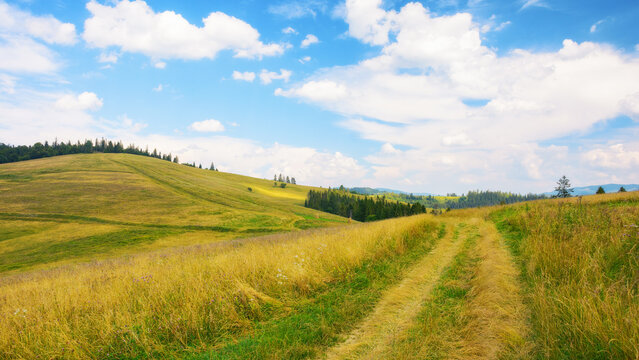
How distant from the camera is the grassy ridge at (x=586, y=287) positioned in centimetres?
309

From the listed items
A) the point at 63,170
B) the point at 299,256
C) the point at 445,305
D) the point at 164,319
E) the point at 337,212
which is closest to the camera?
the point at 164,319

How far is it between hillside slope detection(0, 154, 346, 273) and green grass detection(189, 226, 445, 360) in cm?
4263

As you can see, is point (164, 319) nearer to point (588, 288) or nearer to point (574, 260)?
point (588, 288)

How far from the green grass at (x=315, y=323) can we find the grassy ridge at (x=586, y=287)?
9.60 feet

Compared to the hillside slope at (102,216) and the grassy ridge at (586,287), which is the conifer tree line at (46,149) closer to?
the hillside slope at (102,216)

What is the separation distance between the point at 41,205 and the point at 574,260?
8539cm

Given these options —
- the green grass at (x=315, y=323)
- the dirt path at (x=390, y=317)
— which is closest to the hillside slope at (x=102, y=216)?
the green grass at (x=315, y=323)

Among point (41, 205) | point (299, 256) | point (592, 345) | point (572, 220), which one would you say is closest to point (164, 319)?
point (299, 256)

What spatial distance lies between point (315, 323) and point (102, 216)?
68677 mm

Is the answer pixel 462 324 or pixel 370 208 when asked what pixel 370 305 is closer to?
pixel 462 324

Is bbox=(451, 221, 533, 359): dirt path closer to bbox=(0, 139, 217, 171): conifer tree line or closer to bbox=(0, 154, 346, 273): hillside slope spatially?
bbox=(0, 154, 346, 273): hillside slope

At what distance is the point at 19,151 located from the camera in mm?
125750

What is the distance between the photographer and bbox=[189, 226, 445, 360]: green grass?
4113mm

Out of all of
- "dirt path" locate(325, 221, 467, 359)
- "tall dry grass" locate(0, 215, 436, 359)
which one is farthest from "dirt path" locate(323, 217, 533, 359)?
"tall dry grass" locate(0, 215, 436, 359)
